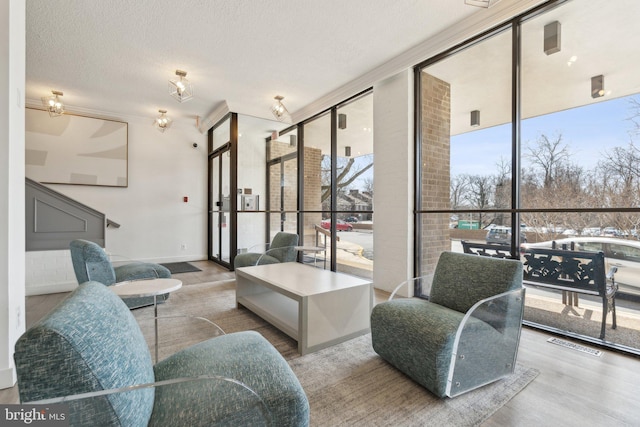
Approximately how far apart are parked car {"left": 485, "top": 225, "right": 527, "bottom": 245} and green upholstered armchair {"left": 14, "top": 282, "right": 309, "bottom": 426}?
8.79ft

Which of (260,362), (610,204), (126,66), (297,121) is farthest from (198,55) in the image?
(610,204)

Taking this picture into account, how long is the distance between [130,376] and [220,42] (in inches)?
137

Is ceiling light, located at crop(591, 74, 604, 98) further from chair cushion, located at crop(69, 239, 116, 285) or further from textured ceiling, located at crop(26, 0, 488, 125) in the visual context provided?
chair cushion, located at crop(69, 239, 116, 285)

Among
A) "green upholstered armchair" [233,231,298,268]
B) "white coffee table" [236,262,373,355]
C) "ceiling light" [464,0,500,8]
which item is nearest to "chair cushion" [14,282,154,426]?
"white coffee table" [236,262,373,355]

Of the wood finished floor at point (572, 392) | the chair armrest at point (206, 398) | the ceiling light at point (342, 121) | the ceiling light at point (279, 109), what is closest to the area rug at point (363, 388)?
the wood finished floor at point (572, 392)

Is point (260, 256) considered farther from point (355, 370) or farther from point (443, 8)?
point (443, 8)

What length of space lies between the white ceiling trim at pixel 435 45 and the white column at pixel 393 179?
0.18m

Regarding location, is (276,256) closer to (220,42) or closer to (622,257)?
(220,42)

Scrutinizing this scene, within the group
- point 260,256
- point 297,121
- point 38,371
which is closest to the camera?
point 38,371

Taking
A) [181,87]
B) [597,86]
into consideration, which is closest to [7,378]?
[181,87]

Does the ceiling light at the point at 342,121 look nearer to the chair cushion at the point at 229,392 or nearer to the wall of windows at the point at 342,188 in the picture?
the wall of windows at the point at 342,188

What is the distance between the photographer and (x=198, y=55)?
12.0 feet

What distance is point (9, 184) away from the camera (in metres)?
1.95

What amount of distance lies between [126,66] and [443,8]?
3918 millimetres
